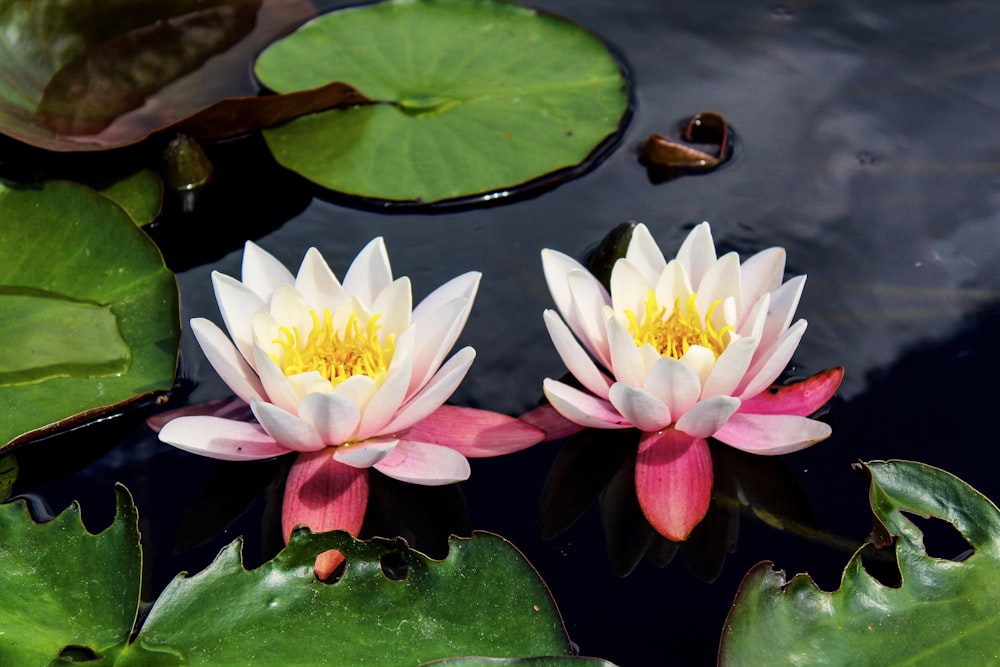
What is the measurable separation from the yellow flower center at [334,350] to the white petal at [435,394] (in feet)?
0.37

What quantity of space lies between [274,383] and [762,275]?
3.80 ft

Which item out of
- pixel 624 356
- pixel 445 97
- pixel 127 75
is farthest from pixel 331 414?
A: pixel 127 75

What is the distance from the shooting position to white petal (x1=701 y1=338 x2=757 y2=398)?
1.93 metres

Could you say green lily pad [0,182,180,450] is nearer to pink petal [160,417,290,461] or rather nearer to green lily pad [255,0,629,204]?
pink petal [160,417,290,461]

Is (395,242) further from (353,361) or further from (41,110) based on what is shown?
(41,110)

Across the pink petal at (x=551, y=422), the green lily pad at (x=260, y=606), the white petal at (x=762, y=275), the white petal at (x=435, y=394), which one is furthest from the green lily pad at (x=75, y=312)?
the white petal at (x=762, y=275)

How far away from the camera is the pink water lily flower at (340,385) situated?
1945 millimetres

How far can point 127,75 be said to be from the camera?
10.1 feet

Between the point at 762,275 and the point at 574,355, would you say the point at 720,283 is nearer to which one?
the point at 762,275

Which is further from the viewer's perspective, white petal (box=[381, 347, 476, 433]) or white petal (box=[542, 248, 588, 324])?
white petal (box=[542, 248, 588, 324])

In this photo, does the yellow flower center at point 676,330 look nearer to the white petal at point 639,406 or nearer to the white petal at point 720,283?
the white petal at point 720,283

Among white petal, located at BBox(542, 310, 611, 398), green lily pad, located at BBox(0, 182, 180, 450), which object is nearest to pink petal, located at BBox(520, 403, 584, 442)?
white petal, located at BBox(542, 310, 611, 398)

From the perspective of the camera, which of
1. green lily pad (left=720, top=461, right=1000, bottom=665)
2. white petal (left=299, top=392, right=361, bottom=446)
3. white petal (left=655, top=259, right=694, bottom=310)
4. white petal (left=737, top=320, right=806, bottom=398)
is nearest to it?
green lily pad (left=720, top=461, right=1000, bottom=665)

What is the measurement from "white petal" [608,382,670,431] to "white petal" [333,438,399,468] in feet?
1.59
